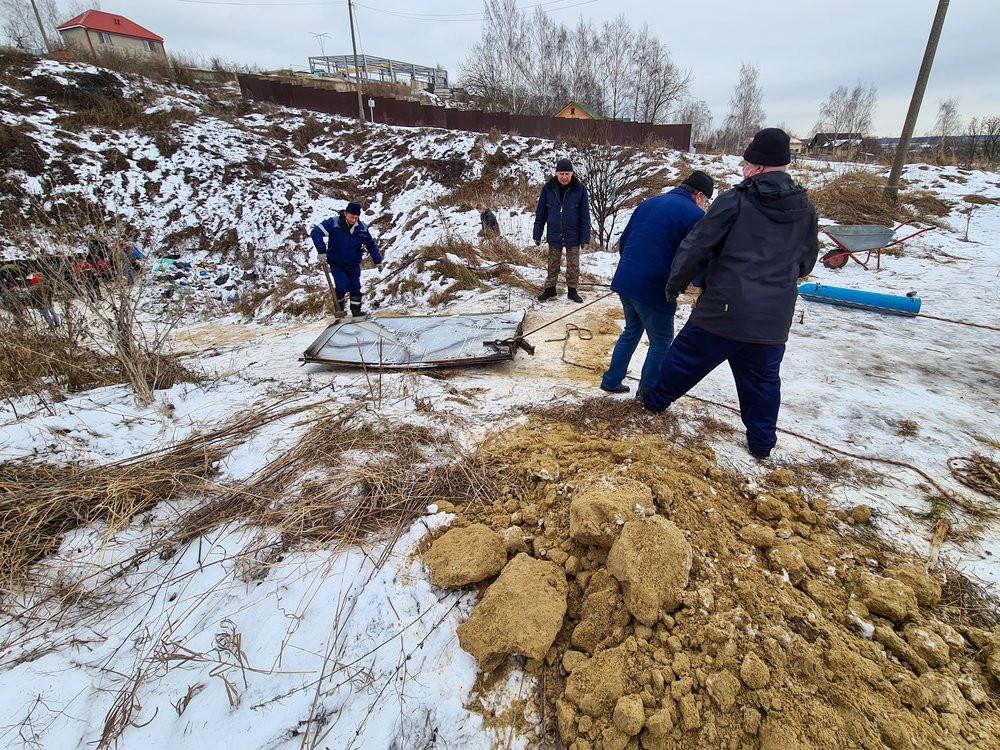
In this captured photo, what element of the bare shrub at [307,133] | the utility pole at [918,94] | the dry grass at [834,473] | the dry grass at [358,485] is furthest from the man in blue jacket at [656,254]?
the bare shrub at [307,133]

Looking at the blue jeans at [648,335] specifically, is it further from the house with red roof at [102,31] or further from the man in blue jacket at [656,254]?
the house with red roof at [102,31]

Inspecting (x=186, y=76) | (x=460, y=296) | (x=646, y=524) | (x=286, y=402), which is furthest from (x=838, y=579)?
(x=186, y=76)

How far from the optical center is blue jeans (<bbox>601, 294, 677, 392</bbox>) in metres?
2.83

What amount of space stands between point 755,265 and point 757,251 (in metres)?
0.07

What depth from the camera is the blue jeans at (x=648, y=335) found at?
2832 mm

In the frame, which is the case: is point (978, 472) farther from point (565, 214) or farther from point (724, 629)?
point (565, 214)

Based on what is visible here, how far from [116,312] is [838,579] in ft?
14.8

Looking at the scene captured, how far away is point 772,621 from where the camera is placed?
1.46 metres

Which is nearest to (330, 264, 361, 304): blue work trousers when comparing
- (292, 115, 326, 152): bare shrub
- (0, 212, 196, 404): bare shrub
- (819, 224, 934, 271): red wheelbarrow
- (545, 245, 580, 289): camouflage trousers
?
(0, 212, 196, 404): bare shrub

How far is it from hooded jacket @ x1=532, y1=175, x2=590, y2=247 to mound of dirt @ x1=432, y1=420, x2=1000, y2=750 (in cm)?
407

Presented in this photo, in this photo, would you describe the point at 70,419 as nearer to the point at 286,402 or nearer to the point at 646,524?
the point at 286,402

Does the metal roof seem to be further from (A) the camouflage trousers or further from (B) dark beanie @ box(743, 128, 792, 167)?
(B) dark beanie @ box(743, 128, 792, 167)

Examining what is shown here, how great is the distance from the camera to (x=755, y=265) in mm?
2117

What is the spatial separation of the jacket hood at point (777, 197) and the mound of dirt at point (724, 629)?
1.35m
